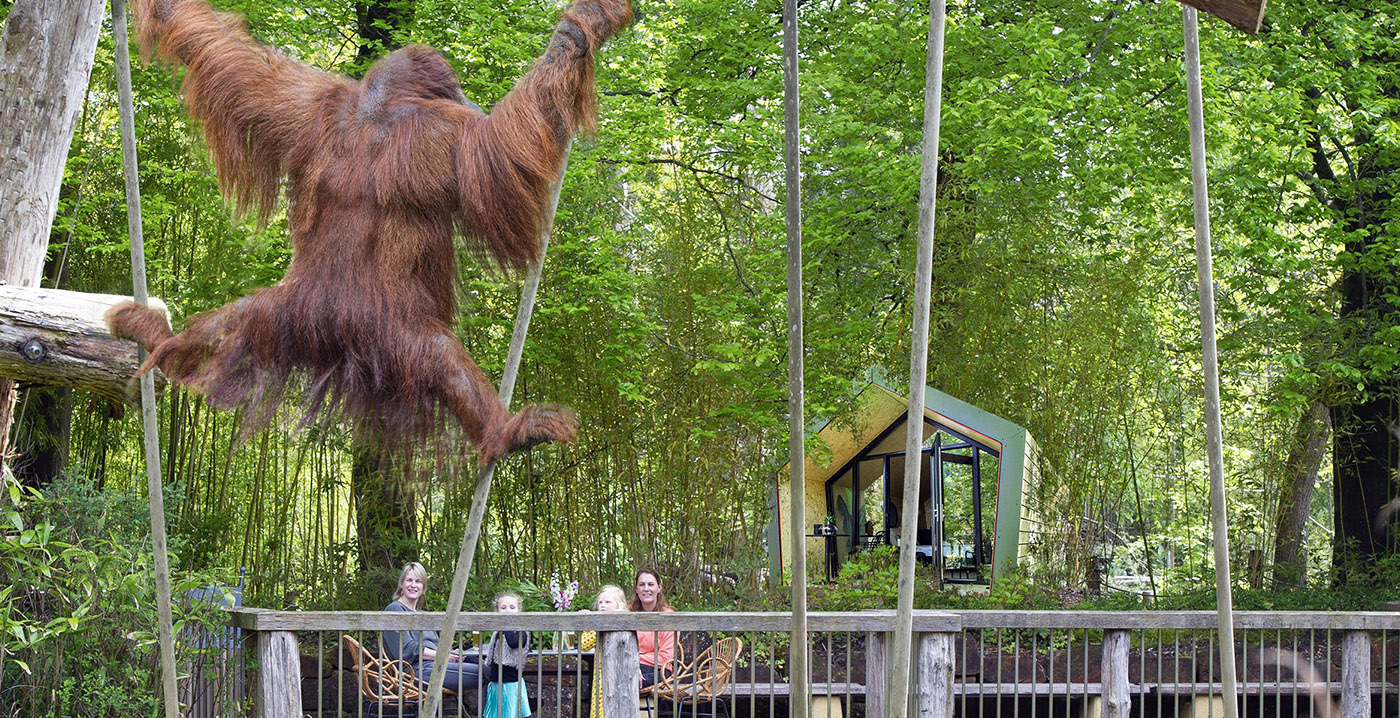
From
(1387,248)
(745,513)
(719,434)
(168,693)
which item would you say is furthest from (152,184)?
(1387,248)

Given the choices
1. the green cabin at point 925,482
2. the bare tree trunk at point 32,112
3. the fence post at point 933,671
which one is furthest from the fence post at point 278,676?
the green cabin at point 925,482

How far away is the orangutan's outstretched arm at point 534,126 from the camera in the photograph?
1509 millimetres

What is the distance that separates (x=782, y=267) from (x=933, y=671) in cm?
294

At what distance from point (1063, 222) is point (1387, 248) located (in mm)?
1921

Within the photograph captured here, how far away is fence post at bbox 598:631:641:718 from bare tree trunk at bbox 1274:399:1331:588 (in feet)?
17.2

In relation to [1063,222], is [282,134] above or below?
below

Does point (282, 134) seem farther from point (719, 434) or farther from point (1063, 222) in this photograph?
point (1063, 222)

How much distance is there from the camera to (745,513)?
6816 mm

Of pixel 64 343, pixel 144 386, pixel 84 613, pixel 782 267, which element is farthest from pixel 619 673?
pixel 782 267

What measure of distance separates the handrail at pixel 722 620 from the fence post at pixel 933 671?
0.04m

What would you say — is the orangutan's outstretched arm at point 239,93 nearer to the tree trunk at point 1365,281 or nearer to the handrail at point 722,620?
the handrail at point 722,620

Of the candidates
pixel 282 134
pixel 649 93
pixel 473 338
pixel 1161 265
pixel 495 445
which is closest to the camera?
pixel 495 445

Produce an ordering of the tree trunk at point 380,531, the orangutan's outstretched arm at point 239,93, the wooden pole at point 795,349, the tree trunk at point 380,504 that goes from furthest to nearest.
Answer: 1. the tree trunk at point 380,531
2. the tree trunk at point 380,504
3. the orangutan's outstretched arm at point 239,93
4. the wooden pole at point 795,349

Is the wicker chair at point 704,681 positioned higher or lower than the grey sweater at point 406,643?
lower
